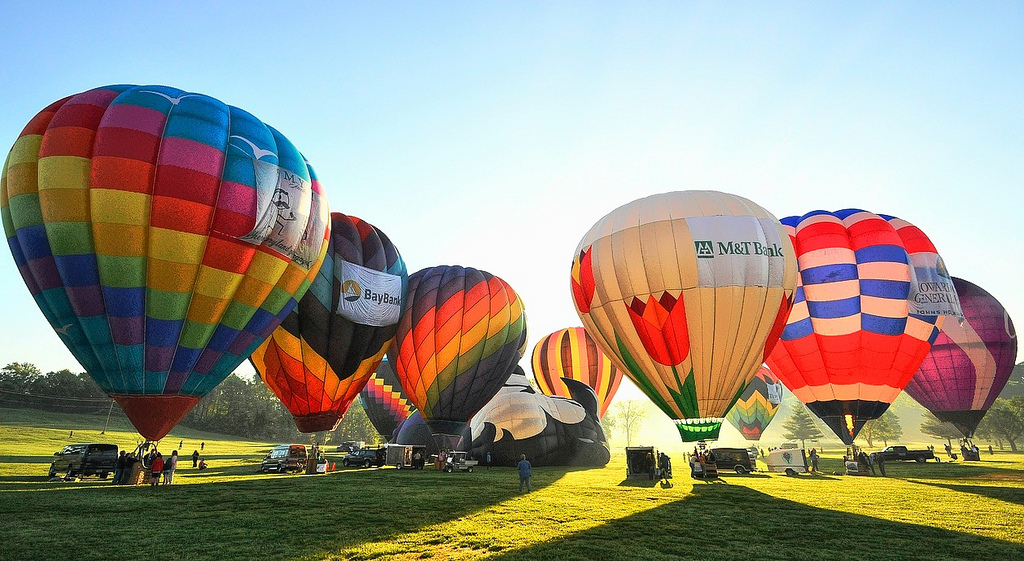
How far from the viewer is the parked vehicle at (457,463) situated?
21.4m

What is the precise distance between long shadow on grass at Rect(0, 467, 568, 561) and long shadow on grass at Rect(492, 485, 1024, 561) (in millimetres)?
2870

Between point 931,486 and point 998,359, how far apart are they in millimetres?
20457

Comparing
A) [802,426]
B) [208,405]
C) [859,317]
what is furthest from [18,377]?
[802,426]

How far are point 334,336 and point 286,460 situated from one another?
648 centimetres

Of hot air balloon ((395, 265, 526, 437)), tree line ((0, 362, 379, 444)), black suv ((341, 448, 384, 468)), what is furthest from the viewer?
tree line ((0, 362, 379, 444))

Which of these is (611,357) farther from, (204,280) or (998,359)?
(998,359)

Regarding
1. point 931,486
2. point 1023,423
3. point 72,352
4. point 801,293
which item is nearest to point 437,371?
point 72,352

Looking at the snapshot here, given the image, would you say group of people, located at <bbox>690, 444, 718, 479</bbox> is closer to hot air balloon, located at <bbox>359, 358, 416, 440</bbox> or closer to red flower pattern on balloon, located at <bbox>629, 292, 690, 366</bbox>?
red flower pattern on balloon, located at <bbox>629, 292, 690, 366</bbox>

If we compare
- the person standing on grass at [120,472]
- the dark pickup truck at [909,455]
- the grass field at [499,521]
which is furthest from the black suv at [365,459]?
the dark pickup truck at [909,455]

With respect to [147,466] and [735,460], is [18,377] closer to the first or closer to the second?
[147,466]

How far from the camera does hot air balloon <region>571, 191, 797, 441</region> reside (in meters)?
16.2

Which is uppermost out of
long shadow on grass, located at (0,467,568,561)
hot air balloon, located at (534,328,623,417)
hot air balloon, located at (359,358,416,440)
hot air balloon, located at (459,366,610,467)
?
hot air balloon, located at (534,328,623,417)

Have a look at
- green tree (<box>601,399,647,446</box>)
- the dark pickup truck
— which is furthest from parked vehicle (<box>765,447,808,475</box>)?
green tree (<box>601,399,647,446</box>)

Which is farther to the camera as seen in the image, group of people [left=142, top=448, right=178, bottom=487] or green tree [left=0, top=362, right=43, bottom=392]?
green tree [left=0, top=362, right=43, bottom=392]
